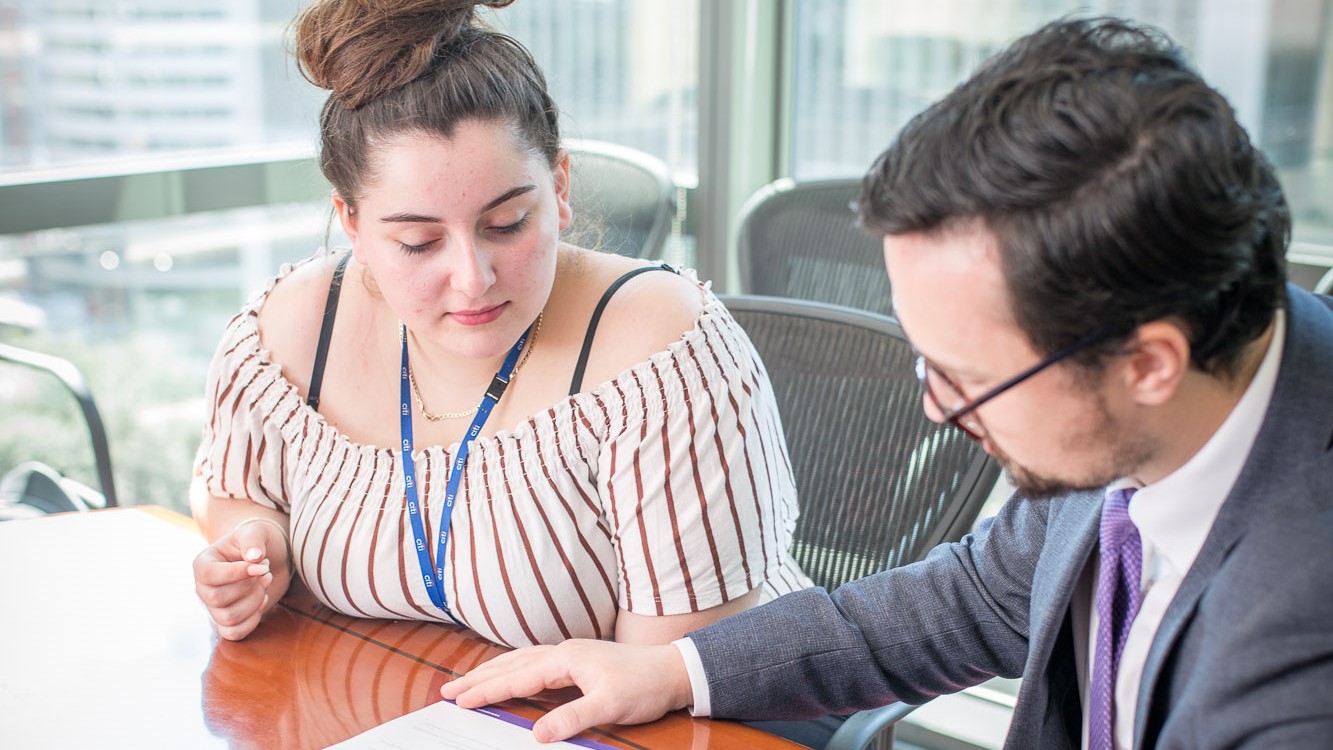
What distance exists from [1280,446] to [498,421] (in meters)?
0.91

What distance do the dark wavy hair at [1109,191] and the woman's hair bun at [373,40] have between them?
71 centimetres

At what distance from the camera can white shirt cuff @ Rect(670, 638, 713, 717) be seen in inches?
46.1

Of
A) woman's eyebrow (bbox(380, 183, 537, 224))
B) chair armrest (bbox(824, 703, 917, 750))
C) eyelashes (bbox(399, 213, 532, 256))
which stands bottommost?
chair armrest (bbox(824, 703, 917, 750))

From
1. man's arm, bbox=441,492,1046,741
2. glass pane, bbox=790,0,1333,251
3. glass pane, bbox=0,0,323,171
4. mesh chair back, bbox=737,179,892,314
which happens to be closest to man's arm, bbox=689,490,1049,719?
man's arm, bbox=441,492,1046,741

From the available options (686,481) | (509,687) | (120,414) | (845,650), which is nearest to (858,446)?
(686,481)

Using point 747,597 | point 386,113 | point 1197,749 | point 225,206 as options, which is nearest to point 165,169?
point 225,206

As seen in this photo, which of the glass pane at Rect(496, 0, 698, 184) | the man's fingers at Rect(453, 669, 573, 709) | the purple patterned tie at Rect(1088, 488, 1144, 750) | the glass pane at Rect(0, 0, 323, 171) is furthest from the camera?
the glass pane at Rect(496, 0, 698, 184)

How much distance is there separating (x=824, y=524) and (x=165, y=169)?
5.58 feet

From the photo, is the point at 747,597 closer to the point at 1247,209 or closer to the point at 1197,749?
the point at 1197,749

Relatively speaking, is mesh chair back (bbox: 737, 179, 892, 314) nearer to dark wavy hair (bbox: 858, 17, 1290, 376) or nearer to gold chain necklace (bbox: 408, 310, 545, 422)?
gold chain necklace (bbox: 408, 310, 545, 422)

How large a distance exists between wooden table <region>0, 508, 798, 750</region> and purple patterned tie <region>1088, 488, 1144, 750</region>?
28 cm

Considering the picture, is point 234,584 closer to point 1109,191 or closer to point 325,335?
point 325,335

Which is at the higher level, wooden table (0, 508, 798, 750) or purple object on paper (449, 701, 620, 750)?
purple object on paper (449, 701, 620, 750)

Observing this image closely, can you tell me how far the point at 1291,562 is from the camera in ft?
2.85
